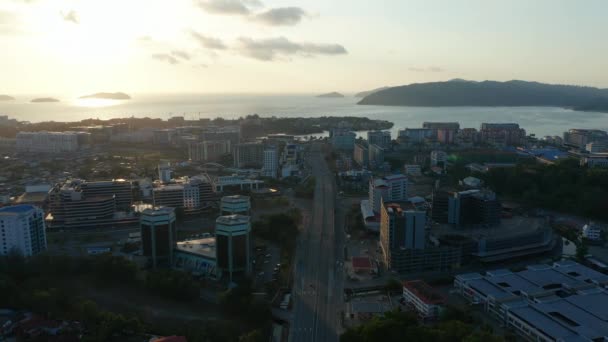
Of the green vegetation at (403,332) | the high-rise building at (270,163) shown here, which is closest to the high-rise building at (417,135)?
the high-rise building at (270,163)

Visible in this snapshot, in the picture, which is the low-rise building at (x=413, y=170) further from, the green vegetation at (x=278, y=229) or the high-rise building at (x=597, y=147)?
the high-rise building at (x=597, y=147)

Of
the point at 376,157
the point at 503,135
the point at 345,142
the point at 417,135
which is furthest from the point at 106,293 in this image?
the point at 503,135

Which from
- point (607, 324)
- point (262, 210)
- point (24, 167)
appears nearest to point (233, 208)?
point (262, 210)

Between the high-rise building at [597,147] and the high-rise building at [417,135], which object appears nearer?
the high-rise building at [597,147]

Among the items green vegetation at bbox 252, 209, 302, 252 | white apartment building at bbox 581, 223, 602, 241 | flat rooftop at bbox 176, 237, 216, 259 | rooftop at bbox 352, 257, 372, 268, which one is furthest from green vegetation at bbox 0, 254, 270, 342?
white apartment building at bbox 581, 223, 602, 241

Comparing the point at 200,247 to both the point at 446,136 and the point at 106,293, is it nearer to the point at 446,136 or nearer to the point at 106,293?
the point at 106,293

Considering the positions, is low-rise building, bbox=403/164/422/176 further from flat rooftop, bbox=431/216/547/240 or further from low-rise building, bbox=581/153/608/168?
flat rooftop, bbox=431/216/547/240
